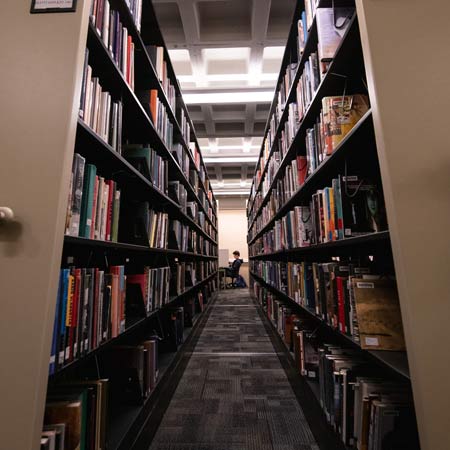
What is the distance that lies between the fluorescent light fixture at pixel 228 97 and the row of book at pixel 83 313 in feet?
9.23

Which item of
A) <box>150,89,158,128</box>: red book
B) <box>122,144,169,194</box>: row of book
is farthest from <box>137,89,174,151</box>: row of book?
<box>122,144,169,194</box>: row of book

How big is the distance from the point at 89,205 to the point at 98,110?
392 mm

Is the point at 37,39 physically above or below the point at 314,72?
A: below

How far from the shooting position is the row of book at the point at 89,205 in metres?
0.81

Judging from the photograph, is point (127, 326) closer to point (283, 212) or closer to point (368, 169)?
point (368, 169)

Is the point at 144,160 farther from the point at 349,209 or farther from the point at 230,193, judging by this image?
the point at 230,193

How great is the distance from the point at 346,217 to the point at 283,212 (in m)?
1.46

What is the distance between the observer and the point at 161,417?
4.56 ft

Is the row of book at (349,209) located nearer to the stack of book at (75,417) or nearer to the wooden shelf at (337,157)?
the wooden shelf at (337,157)

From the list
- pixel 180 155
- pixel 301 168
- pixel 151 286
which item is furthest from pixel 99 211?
pixel 180 155

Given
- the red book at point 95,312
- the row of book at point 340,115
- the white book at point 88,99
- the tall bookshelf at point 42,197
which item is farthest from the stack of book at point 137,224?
the row of book at point 340,115

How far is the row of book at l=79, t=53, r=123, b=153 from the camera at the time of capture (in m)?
0.90

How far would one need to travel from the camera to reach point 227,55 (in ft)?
9.87

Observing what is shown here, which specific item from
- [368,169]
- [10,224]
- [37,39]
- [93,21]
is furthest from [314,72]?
[10,224]
